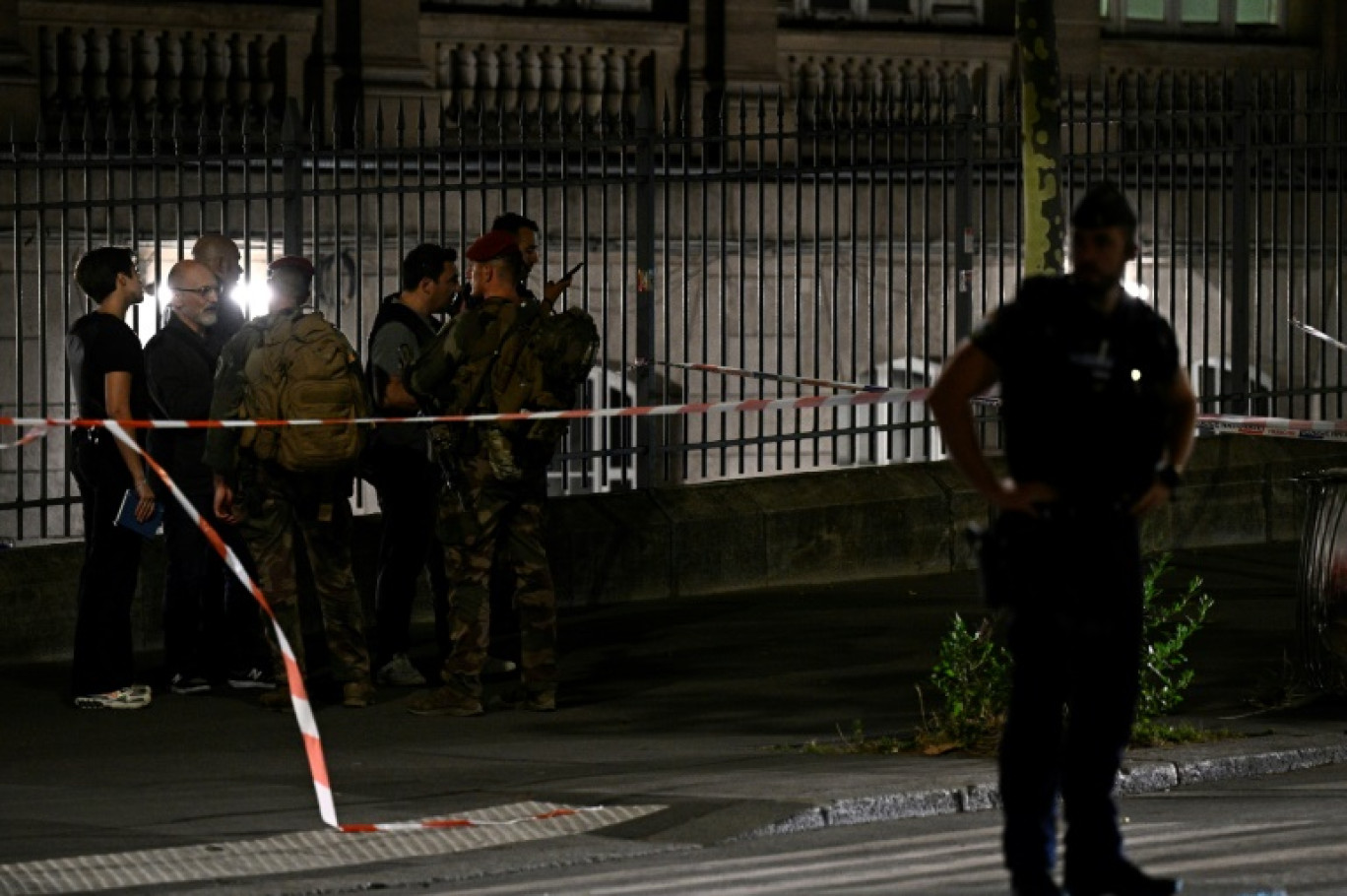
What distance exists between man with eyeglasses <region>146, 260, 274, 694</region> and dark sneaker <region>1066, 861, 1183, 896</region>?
5.61m

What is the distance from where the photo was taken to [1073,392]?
711cm

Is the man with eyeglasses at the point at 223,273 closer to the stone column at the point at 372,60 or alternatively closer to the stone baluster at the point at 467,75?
the stone column at the point at 372,60

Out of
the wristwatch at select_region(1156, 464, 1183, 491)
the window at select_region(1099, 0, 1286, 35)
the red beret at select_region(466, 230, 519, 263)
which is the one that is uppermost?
the window at select_region(1099, 0, 1286, 35)

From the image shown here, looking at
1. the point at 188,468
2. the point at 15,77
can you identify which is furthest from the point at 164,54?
the point at 188,468

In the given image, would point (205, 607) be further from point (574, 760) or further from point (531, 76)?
point (531, 76)

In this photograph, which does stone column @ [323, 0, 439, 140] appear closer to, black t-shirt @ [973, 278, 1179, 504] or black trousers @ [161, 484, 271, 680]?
black trousers @ [161, 484, 271, 680]

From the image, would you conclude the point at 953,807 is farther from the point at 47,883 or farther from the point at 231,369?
the point at 231,369

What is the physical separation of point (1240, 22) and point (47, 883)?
1836 centimetres

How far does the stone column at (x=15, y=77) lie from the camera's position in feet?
64.2

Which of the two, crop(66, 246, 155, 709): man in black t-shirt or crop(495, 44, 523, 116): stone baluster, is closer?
crop(66, 246, 155, 709): man in black t-shirt

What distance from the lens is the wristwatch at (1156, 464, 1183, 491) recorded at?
727 cm

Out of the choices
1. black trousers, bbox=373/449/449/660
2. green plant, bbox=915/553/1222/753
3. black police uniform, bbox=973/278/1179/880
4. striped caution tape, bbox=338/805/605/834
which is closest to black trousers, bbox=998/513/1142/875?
black police uniform, bbox=973/278/1179/880

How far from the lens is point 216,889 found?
7.97 metres

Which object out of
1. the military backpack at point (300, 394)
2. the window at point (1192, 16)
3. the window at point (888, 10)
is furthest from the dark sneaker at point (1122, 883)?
the window at point (1192, 16)
